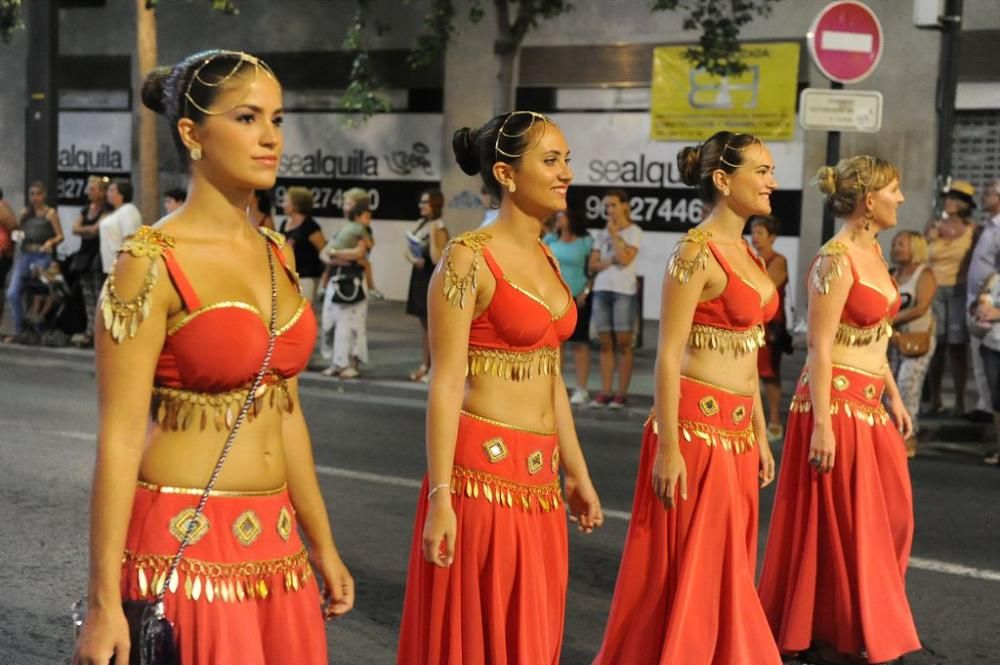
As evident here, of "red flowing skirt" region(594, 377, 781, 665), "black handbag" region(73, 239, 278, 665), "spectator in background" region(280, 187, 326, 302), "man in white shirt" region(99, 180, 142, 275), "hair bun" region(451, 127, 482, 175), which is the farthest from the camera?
"man in white shirt" region(99, 180, 142, 275)

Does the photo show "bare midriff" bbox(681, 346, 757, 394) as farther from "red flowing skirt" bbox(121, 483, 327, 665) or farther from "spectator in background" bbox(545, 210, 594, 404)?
"spectator in background" bbox(545, 210, 594, 404)

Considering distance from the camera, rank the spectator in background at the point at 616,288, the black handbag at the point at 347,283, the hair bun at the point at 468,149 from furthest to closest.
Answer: the black handbag at the point at 347,283 → the spectator in background at the point at 616,288 → the hair bun at the point at 468,149

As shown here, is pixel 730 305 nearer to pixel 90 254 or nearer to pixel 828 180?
pixel 828 180

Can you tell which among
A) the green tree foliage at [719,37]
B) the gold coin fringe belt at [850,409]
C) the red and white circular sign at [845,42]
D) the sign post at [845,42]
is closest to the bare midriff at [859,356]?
the gold coin fringe belt at [850,409]

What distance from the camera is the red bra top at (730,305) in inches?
208

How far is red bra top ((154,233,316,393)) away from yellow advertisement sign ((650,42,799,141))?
56.4 ft

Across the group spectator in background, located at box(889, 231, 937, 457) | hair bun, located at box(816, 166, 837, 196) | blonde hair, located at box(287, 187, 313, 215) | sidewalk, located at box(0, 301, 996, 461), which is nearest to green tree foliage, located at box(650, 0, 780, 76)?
sidewalk, located at box(0, 301, 996, 461)

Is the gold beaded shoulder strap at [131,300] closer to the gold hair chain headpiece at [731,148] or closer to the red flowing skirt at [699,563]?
the red flowing skirt at [699,563]

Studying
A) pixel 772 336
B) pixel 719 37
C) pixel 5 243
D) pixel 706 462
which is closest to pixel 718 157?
pixel 706 462

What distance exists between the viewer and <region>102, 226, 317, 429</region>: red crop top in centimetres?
310

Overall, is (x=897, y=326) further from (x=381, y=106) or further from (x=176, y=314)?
(x=381, y=106)

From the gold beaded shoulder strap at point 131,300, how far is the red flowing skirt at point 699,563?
2653 mm

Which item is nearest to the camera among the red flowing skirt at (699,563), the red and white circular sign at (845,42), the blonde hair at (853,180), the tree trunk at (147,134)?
the red flowing skirt at (699,563)

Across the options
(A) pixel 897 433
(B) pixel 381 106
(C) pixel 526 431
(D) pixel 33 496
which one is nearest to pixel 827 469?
(A) pixel 897 433
